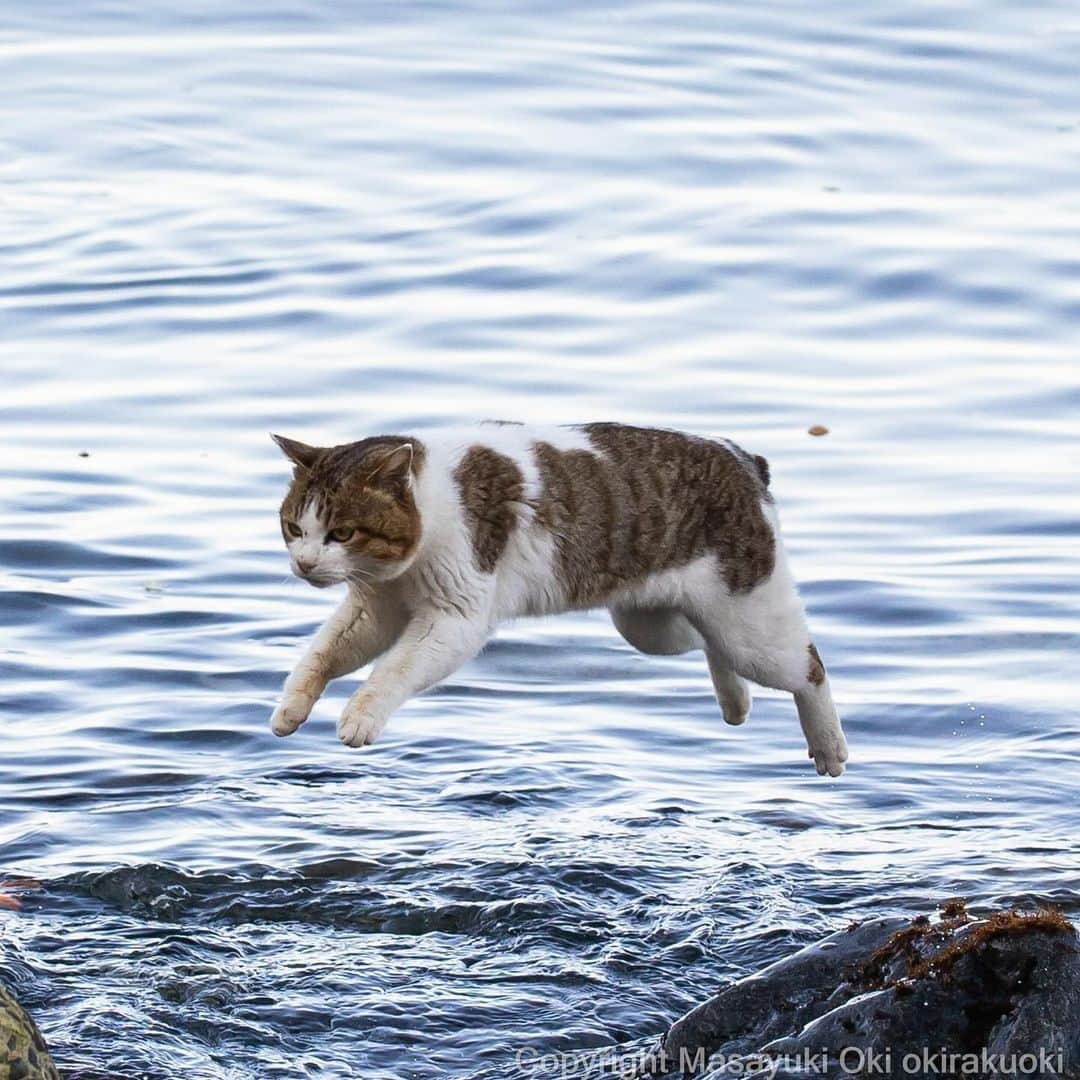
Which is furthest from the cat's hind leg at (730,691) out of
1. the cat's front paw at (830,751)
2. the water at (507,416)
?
the water at (507,416)

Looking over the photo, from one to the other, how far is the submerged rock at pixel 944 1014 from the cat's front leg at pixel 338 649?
179 cm

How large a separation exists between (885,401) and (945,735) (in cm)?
542

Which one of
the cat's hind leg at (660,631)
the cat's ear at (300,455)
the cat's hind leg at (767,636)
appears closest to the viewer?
the cat's ear at (300,455)

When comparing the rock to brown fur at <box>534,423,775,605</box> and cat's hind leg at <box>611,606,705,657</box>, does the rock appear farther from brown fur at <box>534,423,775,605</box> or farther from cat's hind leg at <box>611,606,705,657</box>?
cat's hind leg at <box>611,606,705,657</box>

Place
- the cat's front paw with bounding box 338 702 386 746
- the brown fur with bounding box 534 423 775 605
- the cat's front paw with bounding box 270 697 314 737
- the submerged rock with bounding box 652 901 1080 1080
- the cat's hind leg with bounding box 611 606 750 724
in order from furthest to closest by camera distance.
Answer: the cat's hind leg with bounding box 611 606 750 724
the brown fur with bounding box 534 423 775 605
the cat's front paw with bounding box 270 697 314 737
the cat's front paw with bounding box 338 702 386 746
the submerged rock with bounding box 652 901 1080 1080

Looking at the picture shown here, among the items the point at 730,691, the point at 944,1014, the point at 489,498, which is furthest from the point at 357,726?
the point at 730,691

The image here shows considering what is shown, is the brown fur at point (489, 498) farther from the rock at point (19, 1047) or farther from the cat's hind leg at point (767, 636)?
the rock at point (19, 1047)

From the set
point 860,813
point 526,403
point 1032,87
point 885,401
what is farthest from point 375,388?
point 1032,87

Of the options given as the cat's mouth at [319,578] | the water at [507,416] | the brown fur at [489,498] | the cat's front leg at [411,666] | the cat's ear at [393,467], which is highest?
the cat's ear at [393,467]

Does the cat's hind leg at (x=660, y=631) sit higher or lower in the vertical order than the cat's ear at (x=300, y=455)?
lower

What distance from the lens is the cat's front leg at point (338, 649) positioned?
25.1 feet

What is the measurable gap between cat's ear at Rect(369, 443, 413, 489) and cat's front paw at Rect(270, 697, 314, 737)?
82 cm

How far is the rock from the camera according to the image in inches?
255

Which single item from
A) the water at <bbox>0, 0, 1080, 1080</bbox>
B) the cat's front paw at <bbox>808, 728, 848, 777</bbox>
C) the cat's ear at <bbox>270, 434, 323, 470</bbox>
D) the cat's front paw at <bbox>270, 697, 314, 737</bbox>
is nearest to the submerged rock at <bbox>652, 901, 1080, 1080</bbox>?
the water at <bbox>0, 0, 1080, 1080</bbox>
